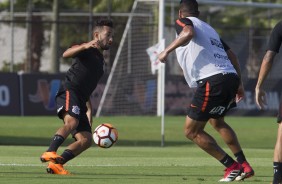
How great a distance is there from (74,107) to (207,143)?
202 centimetres

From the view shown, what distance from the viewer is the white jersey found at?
45.0 ft

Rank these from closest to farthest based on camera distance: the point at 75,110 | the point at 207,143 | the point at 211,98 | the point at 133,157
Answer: the point at 211,98 → the point at 207,143 → the point at 75,110 → the point at 133,157

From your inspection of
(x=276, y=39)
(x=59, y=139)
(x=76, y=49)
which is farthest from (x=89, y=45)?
(x=276, y=39)

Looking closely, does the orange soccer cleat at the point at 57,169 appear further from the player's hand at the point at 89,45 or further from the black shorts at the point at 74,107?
the player's hand at the point at 89,45

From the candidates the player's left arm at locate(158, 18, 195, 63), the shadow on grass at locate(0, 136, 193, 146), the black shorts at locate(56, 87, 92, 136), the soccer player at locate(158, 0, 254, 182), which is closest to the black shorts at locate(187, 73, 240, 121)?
the soccer player at locate(158, 0, 254, 182)

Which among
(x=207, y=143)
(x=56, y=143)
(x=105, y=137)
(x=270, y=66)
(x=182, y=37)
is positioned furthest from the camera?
(x=105, y=137)

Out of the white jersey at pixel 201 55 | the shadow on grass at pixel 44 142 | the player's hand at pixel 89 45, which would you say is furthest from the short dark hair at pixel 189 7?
the shadow on grass at pixel 44 142

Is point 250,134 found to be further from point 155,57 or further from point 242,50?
point 242,50

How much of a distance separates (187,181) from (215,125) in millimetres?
1156

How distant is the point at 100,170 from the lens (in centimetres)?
1525

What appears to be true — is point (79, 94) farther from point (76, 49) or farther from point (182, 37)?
point (182, 37)

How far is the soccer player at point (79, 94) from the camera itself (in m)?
14.3

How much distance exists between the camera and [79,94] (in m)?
14.6

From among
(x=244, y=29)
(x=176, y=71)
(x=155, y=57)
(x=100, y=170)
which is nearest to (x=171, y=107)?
(x=176, y=71)
